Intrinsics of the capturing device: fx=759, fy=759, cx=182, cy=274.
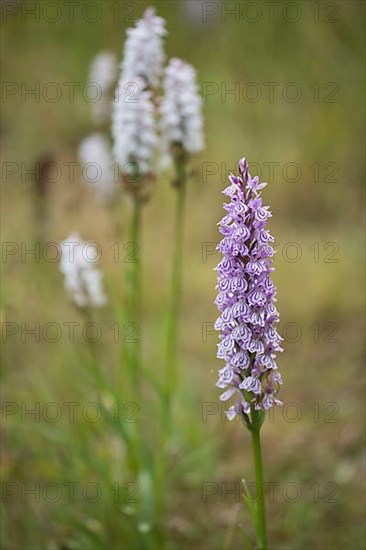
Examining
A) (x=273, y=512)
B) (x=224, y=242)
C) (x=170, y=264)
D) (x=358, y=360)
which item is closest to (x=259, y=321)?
(x=224, y=242)

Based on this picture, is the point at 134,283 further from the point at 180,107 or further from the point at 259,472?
the point at 259,472

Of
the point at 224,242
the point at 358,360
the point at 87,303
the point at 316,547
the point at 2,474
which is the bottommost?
the point at 316,547

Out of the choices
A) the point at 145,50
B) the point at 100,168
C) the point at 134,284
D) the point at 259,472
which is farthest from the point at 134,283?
the point at 100,168

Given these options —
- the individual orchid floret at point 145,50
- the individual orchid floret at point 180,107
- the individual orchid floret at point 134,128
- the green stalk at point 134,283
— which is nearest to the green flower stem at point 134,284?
the green stalk at point 134,283

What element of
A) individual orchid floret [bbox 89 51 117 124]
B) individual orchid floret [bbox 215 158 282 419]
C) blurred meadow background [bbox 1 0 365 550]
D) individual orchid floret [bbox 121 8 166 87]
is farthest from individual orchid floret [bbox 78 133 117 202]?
individual orchid floret [bbox 215 158 282 419]

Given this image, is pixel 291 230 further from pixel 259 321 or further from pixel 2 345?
pixel 259 321

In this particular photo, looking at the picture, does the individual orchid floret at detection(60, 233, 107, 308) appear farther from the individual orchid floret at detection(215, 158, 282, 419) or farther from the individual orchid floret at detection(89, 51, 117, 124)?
the individual orchid floret at detection(215, 158, 282, 419)
